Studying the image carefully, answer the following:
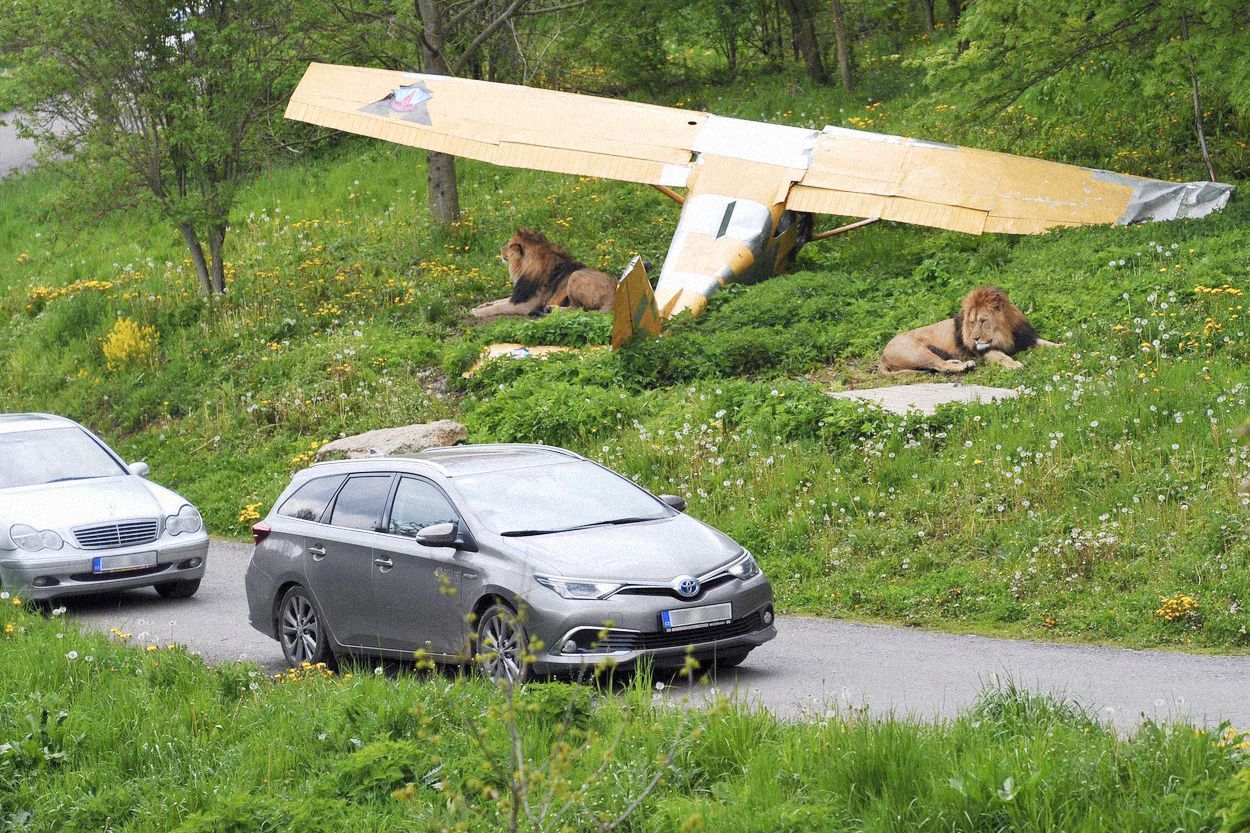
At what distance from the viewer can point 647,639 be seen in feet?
24.9

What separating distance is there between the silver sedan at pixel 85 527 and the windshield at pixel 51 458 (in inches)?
0.4

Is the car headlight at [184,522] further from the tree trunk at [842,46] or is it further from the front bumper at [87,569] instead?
the tree trunk at [842,46]

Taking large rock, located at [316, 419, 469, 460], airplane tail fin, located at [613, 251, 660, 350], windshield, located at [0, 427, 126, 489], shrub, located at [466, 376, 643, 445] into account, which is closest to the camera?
windshield, located at [0, 427, 126, 489]

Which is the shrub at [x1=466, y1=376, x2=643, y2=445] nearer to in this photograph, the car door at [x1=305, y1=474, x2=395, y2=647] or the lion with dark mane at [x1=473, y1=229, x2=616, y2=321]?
the lion with dark mane at [x1=473, y1=229, x2=616, y2=321]

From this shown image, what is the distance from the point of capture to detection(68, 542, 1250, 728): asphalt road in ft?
23.0

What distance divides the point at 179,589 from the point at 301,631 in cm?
364

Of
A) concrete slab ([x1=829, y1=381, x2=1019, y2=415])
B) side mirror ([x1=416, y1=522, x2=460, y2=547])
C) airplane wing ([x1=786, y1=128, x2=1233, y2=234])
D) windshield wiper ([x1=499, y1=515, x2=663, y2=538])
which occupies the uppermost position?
airplane wing ([x1=786, y1=128, x2=1233, y2=234])

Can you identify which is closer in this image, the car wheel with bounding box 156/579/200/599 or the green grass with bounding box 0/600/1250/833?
the green grass with bounding box 0/600/1250/833

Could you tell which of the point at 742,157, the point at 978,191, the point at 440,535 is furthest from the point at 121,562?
the point at 978,191

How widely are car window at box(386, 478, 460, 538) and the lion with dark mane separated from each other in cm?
1051

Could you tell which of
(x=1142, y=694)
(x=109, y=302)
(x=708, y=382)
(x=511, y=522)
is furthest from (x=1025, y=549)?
(x=109, y=302)

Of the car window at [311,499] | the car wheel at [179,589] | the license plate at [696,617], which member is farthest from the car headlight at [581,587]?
the car wheel at [179,589]

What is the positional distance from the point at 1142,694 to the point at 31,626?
7319mm

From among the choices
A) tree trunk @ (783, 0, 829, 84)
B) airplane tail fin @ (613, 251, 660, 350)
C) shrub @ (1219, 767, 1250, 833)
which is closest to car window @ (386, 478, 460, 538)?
shrub @ (1219, 767, 1250, 833)
